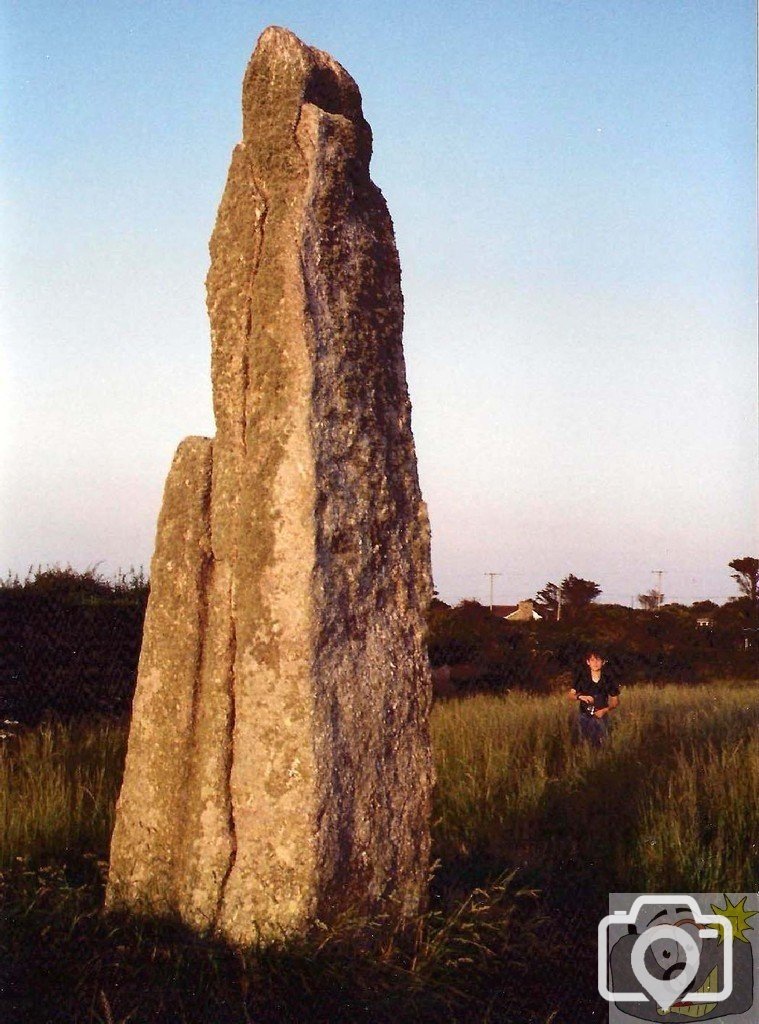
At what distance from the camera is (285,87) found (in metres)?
4.70

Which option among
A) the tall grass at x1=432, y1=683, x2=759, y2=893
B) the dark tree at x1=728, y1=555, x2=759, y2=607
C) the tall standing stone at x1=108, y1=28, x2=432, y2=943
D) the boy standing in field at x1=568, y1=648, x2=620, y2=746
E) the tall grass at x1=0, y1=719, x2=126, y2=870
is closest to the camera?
the tall standing stone at x1=108, y1=28, x2=432, y2=943

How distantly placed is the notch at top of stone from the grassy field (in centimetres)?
327

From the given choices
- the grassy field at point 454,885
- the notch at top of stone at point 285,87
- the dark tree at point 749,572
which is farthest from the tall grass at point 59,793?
the dark tree at point 749,572

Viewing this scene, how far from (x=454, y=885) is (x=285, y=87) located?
3586 millimetres

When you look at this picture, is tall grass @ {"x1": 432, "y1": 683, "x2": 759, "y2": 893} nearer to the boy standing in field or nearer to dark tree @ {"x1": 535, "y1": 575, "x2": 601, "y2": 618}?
the boy standing in field

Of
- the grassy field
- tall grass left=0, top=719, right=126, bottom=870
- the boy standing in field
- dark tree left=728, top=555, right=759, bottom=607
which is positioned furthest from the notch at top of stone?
dark tree left=728, top=555, right=759, bottom=607

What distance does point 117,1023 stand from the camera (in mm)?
3727

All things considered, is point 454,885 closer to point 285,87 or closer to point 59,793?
point 59,793

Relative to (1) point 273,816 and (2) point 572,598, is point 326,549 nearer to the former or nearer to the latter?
(1) point 273,816

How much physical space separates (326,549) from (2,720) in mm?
5055

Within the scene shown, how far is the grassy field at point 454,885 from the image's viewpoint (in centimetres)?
395

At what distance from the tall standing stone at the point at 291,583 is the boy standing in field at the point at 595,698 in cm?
433

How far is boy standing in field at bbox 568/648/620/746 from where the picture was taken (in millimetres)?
8609

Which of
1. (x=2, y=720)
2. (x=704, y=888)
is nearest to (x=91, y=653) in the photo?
(x=2, y=720)
